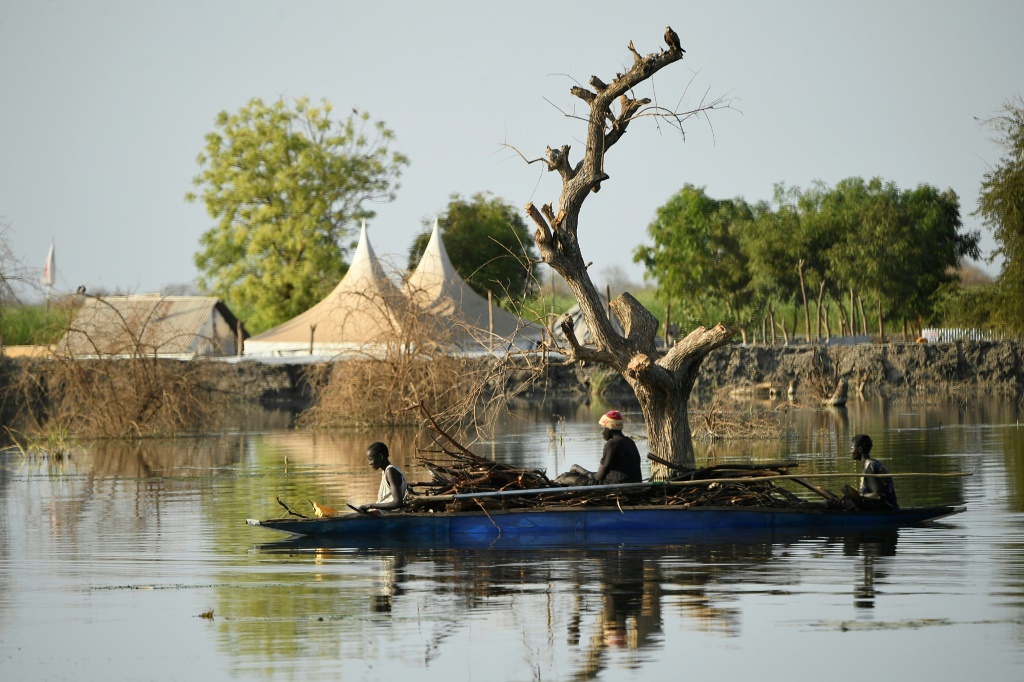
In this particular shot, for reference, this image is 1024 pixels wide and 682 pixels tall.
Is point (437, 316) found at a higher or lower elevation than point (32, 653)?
higher

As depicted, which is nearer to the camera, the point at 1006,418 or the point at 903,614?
the point at 903,614

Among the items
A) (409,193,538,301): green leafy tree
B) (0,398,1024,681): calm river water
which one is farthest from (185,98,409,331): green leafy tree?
(0,398,1024,681): calm river water

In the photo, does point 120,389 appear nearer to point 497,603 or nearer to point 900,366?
point 497,603

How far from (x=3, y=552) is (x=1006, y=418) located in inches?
1113

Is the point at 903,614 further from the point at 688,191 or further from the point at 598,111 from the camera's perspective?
the point at 688,191

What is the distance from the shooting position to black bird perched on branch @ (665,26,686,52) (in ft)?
57.2

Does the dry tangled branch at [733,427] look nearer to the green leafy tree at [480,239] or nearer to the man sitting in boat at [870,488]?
the man sitting in boat at [870,488]

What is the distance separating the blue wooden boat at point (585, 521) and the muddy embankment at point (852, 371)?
38.4 metres

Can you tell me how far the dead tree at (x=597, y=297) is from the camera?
59.1 feet

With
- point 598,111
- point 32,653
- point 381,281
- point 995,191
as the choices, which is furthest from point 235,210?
point 32,653

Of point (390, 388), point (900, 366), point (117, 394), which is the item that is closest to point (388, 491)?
point (390, 388)

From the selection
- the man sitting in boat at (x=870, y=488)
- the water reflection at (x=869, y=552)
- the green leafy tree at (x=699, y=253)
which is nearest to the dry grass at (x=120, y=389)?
the man sitting in boat at (x=870, y=488)

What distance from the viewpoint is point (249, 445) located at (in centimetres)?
3369

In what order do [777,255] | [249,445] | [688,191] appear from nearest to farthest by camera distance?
[249,445] → [777,255] → [688,191]
